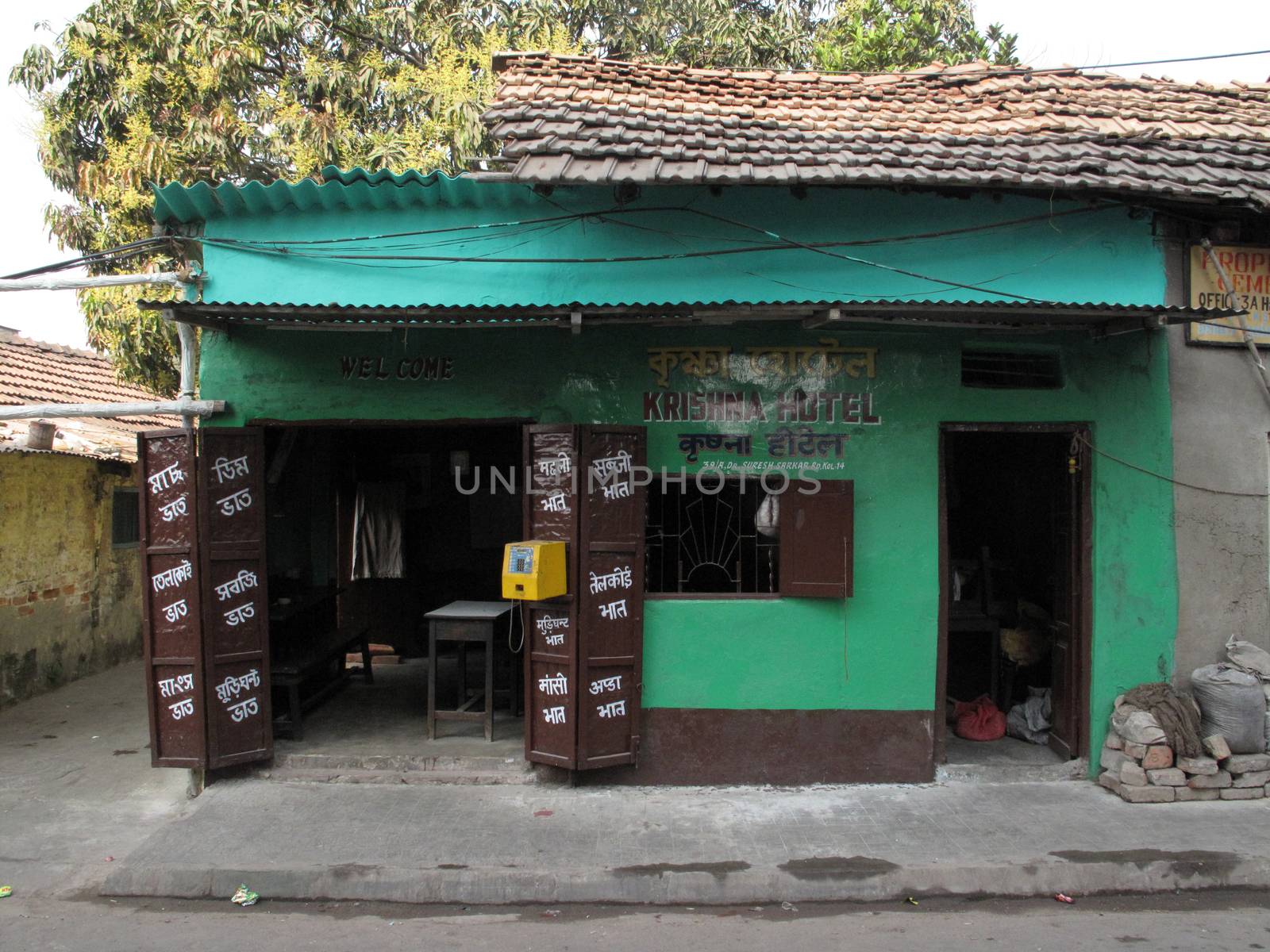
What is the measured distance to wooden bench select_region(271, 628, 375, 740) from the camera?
7.02 m

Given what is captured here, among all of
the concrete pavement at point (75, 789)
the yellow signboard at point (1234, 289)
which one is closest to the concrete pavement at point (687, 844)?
the concrete pavement at point (75, 789)

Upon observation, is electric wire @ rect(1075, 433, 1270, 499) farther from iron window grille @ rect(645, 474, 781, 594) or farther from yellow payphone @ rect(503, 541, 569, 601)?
yellow payphone @ rect(503, 541, 569, 601)

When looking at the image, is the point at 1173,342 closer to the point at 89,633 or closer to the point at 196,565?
the point at 196,565

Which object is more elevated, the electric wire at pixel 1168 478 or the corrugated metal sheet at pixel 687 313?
the corrugated metal sheet at pixel 687 313

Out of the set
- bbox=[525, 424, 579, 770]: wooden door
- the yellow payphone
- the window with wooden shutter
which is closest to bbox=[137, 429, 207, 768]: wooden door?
the yellow payphone

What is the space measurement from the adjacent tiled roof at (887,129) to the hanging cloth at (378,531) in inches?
176

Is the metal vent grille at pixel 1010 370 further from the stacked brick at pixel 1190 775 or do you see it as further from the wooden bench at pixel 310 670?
the wooden bench at pixel 310 670

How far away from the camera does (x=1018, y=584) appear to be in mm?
8586

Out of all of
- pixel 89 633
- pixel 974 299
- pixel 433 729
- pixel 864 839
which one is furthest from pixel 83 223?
pixel 864 839

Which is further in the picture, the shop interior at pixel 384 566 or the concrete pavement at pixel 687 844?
the shop interior at pixel 384 566

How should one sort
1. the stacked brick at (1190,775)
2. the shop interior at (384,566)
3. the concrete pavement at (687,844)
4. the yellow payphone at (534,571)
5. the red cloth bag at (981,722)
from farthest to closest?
the shop interior at (384,566)
the red cloth bag at (981,722)
the stacked brick at (1190,775)
the yellow payphone at (534,571)
the concrete pavement at (687,844)

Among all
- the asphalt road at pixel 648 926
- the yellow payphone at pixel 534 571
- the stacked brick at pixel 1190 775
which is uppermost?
the yellow payphone at pixel 534 571

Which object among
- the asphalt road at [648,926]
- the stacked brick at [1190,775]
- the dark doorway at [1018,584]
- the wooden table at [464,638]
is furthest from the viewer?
the wooden table at [464,638]

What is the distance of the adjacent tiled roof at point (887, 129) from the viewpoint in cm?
623
